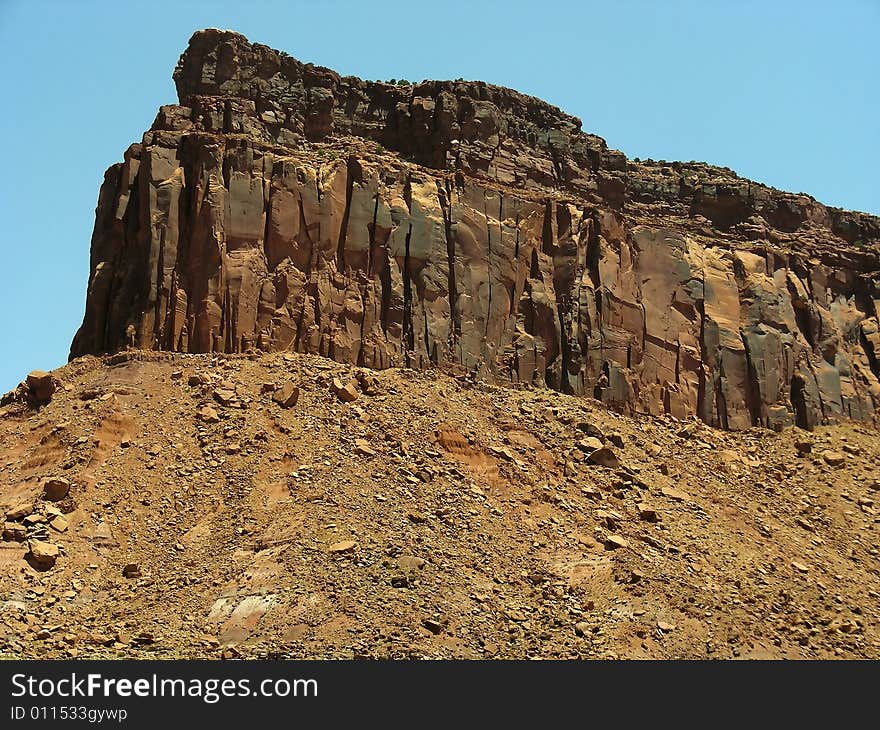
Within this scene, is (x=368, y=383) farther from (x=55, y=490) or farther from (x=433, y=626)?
(x=433, y=626)

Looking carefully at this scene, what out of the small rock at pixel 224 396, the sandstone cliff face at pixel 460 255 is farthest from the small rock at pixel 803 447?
the small rock at pixel 224 396

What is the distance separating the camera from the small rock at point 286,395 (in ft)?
99.2

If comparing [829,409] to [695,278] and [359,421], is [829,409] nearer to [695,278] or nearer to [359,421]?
[695,278]

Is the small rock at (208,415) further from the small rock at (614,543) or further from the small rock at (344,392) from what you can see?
the small rock at (614,543)

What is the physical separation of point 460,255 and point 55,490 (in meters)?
14.0

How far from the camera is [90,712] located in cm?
2075

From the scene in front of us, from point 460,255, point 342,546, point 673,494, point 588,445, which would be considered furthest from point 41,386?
point 673,494

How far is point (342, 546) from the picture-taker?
25.9 metres

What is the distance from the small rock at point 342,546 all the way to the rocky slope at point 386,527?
0.04m

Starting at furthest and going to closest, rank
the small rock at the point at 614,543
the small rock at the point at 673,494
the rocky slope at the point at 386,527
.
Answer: the small rock at the point at 673,494 → the small rock at the point at 614,543 → the rocky slope at the point at 386,527

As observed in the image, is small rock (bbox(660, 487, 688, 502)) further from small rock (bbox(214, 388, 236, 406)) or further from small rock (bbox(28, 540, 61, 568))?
small rock (bbox(28, 540, 61, 568))

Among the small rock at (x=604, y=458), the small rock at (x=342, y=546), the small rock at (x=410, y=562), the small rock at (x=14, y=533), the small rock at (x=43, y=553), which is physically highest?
the small rock at (x=604, y=458)

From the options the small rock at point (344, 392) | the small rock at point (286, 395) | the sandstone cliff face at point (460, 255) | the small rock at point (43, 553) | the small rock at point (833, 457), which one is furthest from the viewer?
the small rock at point (833, 457)

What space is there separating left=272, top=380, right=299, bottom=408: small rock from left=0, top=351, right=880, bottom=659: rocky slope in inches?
2.6
